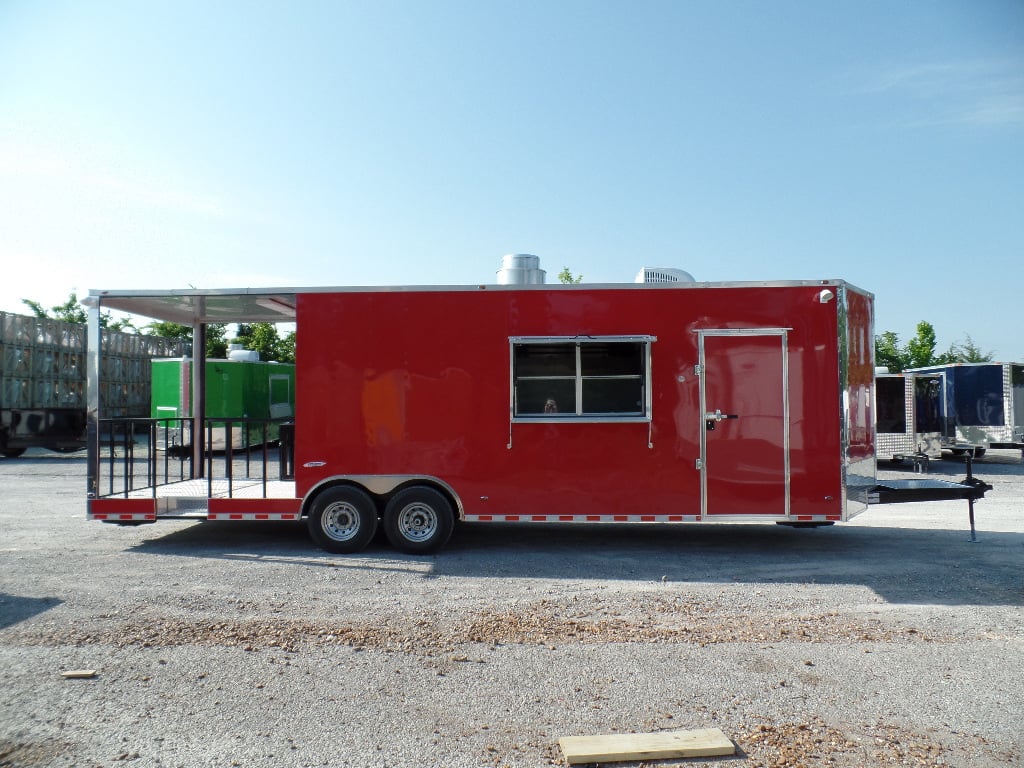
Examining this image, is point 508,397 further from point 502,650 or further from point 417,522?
point 502,650

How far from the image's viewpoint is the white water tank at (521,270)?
28.4ft

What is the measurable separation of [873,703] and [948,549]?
15.8ft

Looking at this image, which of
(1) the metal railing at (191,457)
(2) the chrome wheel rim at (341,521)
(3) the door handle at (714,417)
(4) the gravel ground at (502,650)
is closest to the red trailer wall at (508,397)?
(3) the door handle at (714,417)

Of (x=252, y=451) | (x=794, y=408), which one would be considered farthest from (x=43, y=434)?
(x=794, y=408)

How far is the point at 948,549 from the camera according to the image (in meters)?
8.09

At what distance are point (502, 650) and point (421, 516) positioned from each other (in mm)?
3089

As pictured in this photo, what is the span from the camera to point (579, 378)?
782cm

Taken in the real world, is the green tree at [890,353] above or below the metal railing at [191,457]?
above

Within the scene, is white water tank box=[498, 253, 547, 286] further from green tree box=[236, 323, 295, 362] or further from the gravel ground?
green tree box=[236, 323, 295, 362]

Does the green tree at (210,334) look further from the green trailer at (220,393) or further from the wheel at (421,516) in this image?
the wheel at (421,516)

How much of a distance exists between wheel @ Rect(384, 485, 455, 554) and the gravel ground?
0.65 feet

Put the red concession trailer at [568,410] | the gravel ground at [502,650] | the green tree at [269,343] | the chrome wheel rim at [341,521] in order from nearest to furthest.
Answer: the gravel ground at [502,650]
the red concession trailer at [568,410]
the chrome wheel rim at [341,521]
the green tree at [269,343]

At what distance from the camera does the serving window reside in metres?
7.76

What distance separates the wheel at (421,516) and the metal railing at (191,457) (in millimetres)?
1535
